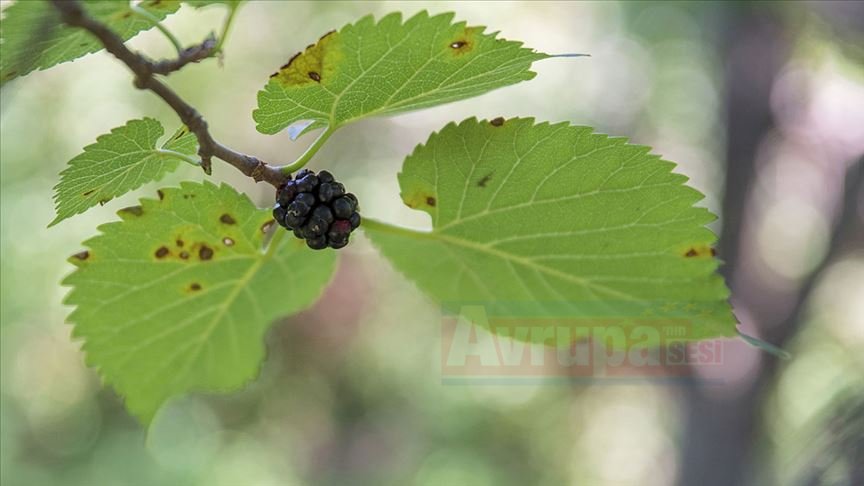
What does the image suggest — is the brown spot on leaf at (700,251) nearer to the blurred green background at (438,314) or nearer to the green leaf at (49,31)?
the blurred green background at (438,314)

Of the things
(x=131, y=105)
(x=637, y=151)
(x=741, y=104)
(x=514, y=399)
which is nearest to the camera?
(x=637, y=151)

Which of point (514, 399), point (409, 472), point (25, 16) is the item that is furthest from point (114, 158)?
point (514, 399)

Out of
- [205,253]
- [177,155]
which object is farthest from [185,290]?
[177,155]

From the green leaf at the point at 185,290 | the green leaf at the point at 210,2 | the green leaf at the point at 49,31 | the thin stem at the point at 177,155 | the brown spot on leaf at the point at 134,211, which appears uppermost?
the green leaf at the point at 210,2

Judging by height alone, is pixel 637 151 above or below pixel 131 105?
below

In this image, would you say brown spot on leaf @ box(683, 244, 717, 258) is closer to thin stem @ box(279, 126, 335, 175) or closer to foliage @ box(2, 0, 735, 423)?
foliage @ box(2, 0, 735, 423)

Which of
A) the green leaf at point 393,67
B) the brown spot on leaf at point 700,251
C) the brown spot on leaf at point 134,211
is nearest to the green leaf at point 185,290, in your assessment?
the brown spot on leaf at point 134,211

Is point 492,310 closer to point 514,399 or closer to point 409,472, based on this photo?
point 409,472
